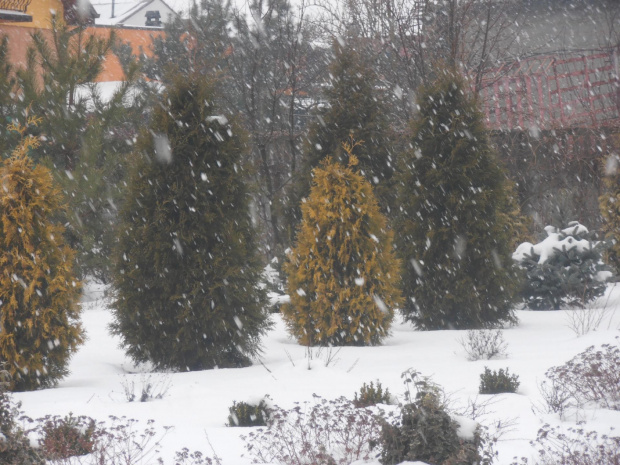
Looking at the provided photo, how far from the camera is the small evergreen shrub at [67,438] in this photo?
4.07 metres

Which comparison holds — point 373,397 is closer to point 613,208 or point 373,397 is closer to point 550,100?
point 613,208

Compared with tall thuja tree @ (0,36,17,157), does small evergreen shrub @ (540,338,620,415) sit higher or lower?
lower

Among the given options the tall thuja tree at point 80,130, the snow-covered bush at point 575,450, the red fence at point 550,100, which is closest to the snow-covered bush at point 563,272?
the red fence at point 550,100

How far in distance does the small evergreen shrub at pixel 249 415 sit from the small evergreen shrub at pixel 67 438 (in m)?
1.00

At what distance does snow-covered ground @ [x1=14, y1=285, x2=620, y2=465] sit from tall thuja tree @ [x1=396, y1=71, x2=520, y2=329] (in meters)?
0.43

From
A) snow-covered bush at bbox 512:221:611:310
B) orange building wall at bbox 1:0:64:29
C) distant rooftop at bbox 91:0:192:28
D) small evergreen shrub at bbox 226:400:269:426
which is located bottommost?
small evergreen shrub at bbox 226:400:269:426

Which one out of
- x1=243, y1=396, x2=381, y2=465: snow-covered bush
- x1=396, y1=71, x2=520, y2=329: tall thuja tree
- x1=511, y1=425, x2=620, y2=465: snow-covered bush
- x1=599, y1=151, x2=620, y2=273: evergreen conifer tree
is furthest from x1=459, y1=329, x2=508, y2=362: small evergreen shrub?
x1=599, y1=151, x2=620, y2=273: evergreen conifer tree

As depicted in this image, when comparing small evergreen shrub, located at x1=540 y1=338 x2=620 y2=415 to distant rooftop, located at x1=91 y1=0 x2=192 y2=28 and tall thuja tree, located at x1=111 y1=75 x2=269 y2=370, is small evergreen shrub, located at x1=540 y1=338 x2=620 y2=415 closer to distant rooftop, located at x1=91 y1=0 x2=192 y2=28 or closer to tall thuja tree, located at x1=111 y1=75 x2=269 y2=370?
tall thuja tree, located at x1=111 y1=75 x2=269 y2=370

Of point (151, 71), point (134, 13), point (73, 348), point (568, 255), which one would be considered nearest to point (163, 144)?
point (73, 348)

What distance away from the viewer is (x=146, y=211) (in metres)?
7.17

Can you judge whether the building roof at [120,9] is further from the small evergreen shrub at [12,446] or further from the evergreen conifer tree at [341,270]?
the small evergreen shrub at [12,446]

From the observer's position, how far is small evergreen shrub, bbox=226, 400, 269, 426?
5.00 m

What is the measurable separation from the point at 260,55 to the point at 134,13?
29164mm

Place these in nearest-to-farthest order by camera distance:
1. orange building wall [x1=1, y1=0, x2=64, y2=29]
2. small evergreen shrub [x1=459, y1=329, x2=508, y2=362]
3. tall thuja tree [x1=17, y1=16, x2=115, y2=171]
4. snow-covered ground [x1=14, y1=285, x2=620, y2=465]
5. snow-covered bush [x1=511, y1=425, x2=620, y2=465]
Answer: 1. snow-covered bush [x1=511, y1=425, x2=620, y2=465]
2. snow-covered ground [x1=14, y1=285, x2=620, y2=465]
3. small evergreen shrub [x1=459, y1=329, x2=508, y2=362]
4. tall thuja tree [x1=17, y1=16, x2=115, y2=171]
5. orange building wall [x1=1, y1=0, x2=64, y2=29]
